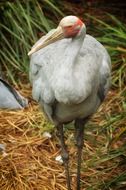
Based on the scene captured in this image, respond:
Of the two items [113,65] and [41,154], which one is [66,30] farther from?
[113,65]

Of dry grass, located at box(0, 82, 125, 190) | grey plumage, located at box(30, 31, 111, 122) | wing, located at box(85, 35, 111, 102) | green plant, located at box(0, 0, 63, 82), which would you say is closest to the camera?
grey plumage, located at box(30, 31, 111, 122)

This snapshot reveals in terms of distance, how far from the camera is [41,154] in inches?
167

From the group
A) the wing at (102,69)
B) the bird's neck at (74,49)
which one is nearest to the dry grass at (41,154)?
the wing at (102,69)

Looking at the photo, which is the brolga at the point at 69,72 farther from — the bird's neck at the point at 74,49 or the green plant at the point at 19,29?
the green plant at the point at 19,29

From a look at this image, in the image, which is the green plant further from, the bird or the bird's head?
the bird's head

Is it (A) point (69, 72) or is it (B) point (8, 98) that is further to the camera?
(B) point (8, 98)

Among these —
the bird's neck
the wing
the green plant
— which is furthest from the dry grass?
the bird's neck

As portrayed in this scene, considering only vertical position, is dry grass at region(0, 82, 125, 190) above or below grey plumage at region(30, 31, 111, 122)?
below

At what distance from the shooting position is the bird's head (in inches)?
124

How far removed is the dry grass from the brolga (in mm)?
592

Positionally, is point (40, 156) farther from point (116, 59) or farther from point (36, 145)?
point (116, 59)

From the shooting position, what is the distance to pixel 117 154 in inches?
154

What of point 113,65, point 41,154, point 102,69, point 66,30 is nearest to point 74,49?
point 66,30

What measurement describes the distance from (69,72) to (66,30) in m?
0.24
